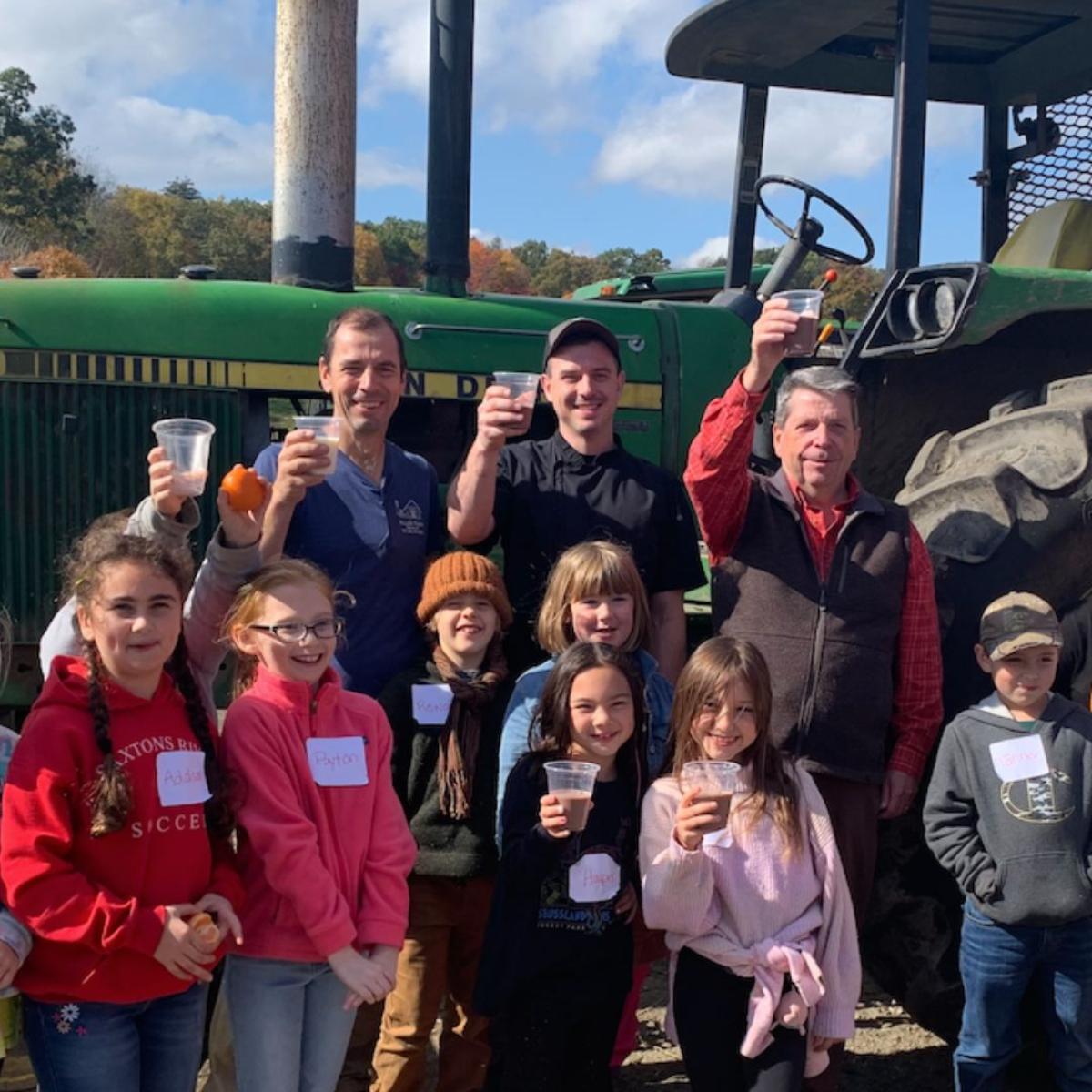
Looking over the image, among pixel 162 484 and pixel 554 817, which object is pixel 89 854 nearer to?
pixel 162 484

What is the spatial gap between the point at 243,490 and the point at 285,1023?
0.95m

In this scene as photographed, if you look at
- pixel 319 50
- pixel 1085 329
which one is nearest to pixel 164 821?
pixel 319 50

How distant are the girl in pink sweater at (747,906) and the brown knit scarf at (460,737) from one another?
1.47ft

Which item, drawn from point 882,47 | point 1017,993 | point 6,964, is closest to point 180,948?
point 6,964

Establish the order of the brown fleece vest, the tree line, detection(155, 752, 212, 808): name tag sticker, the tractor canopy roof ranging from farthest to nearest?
the tree line, the tractor canopy roof, the brown fleece vest, detection(155, 752, 212, 808): name tag sticker

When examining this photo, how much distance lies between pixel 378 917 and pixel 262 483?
810 mm

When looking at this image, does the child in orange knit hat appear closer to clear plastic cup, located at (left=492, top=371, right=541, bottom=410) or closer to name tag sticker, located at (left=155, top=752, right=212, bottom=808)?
clear plastic cup, located at (left=492, top=371, right=541, bottom=410)

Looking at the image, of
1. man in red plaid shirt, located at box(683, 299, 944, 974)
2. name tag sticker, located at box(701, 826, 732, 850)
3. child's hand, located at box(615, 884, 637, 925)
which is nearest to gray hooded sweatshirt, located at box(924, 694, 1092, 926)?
man in red plaid shirt, located at box(683, 299, 944, 974)

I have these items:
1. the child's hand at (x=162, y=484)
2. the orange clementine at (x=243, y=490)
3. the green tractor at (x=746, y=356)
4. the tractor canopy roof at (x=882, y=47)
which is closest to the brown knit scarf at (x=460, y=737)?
the orange clementine at (x=243, y=490)

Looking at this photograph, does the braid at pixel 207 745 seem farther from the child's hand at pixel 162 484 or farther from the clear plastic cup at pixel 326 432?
the clear plastic cup at pixel 326 432

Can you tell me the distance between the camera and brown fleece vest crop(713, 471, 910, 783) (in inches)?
113

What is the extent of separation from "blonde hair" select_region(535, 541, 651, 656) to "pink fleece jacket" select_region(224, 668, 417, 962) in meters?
0.48

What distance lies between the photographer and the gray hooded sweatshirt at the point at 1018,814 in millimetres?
2742

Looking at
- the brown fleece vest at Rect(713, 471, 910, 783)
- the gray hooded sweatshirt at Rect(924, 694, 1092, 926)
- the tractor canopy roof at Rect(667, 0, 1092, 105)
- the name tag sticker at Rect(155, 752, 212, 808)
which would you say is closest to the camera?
the name tag sticker at Rect(155, 752, 212, 808)
